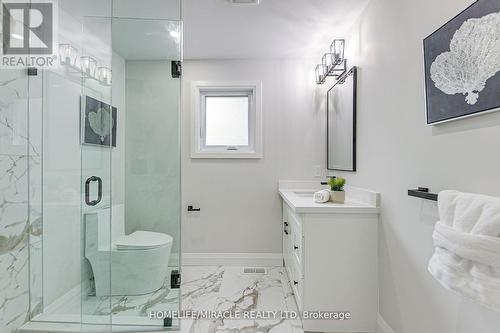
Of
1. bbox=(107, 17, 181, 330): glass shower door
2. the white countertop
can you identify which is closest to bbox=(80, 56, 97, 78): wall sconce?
bbox=(107, 17, 181, 330): glass shower door

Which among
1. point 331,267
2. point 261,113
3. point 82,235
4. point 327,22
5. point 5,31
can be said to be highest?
point 327,22

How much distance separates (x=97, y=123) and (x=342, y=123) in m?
2.06

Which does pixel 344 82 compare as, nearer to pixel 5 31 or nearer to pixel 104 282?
pixel 5 31

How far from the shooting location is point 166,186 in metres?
2.11

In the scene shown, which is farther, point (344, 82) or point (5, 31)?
point (344, 82)

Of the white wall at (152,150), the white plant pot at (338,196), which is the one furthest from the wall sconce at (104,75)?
Answer: the white plant pot at (338,196)

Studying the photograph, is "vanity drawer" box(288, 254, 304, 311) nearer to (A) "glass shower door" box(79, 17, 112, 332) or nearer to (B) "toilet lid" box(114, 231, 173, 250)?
(B) "toilet lid" box(114, 231, 173, 250)

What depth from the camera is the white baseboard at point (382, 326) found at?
4.97 ft

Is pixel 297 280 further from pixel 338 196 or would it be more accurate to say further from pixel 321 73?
pixel 321 73

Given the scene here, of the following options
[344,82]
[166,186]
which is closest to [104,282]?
[166,186]

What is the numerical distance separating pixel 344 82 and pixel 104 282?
2.53m

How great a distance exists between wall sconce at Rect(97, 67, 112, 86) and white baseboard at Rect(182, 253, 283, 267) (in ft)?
6.14

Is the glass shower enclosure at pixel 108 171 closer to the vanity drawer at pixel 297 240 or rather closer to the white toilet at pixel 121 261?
the white toilet at pixel 121 261

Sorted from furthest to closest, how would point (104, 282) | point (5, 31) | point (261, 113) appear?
point (261, 113), point (104, 282), point (5, 31)
